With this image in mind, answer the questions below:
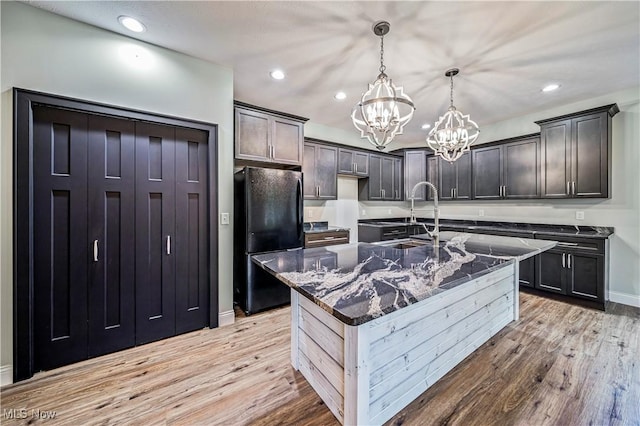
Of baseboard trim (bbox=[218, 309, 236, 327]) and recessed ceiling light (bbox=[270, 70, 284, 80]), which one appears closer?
baseboard trim (bbox=[218, 309, 236, 327])

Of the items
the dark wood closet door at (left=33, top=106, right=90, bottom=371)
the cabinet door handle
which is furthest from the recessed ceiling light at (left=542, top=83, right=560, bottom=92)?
the cabinet door handle

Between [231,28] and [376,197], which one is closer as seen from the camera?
[231,28]

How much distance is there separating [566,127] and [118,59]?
17.3 ft

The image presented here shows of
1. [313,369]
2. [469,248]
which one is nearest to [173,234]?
[313,369]

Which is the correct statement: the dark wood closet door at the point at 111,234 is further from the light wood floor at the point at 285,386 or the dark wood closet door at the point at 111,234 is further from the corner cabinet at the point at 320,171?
the corner cabinet at the point at 320,171

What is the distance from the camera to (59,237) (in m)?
2.02

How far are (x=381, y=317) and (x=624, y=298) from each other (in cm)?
410

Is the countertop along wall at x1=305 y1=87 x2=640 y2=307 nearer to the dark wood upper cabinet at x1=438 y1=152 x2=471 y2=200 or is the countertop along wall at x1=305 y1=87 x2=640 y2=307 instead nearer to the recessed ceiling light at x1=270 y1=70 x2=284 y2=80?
the dark wood upper cabinet at x1=438 y1=152 x2=471 y2=200

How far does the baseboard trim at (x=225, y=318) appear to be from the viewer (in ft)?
8.79

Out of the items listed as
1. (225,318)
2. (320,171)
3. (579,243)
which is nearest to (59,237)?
(225,318)

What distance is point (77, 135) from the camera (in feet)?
6.75

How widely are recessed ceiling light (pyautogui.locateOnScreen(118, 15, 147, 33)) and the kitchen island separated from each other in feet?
7.03

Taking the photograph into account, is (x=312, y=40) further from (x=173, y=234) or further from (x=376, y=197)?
(x=376, y=197)

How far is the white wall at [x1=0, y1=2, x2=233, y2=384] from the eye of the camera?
1.81 meters
